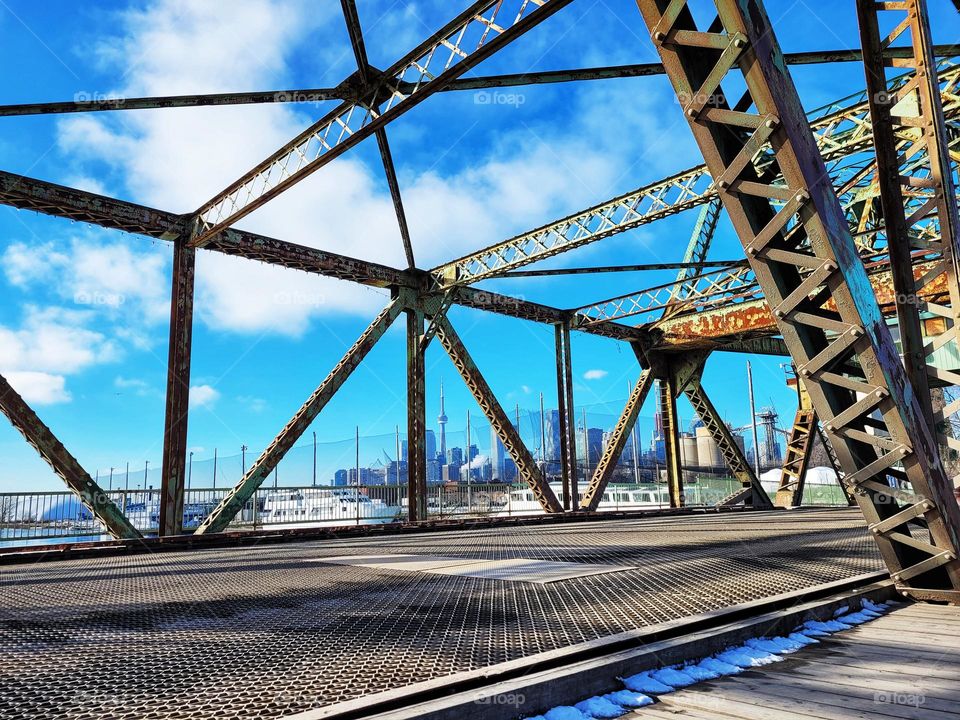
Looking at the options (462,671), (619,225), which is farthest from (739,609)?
(619,225)

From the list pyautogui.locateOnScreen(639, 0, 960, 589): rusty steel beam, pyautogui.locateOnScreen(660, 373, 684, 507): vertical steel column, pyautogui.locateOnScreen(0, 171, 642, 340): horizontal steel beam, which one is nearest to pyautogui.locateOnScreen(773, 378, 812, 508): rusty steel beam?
pyautogui.locateOnScreen(660, 373, 684, 507): vertical steel column

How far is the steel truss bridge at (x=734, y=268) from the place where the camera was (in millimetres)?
3430

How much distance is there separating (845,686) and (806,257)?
213cm

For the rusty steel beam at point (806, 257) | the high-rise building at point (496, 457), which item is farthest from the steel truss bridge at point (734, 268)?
the high-rise building at point (496, 457)

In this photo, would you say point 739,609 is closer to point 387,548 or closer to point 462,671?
point 462,671

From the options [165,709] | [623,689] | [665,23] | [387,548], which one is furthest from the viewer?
[387,548]

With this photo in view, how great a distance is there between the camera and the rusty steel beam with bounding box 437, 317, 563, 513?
46.6 feet

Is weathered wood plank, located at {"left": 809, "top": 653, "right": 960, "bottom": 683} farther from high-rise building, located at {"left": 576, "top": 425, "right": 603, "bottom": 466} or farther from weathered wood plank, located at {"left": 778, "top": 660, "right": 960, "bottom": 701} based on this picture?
high-rise building, located at {"left": 576, "top": 425, "right": 603, "bottom": 466}

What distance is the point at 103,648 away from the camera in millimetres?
2561

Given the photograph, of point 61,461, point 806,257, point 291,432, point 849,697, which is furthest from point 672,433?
point 849,697

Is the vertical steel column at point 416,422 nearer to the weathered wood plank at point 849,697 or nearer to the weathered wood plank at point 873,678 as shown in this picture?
the weathered wood plank at point 873,678

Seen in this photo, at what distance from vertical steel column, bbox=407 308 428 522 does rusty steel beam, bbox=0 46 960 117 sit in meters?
5.95

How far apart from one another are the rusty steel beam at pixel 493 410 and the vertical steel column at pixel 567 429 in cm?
127

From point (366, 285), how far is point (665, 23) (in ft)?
34.6
